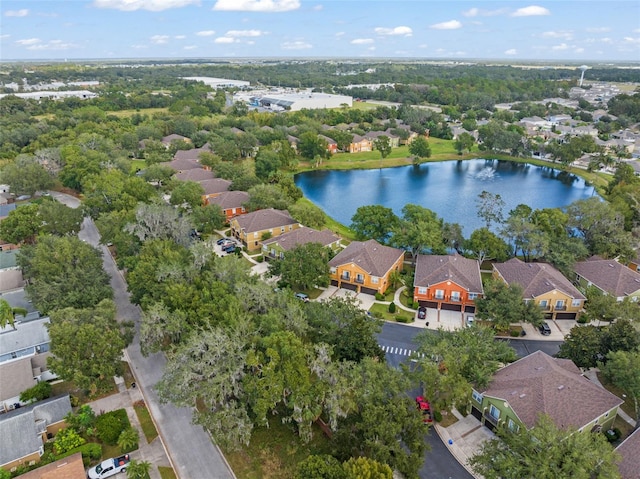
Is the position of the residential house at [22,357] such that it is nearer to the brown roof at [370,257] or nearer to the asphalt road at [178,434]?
the asphalt road at [178,434]

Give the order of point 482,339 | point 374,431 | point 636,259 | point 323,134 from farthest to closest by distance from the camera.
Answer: point 323,134 < point 636,259 < point 482,339 < point 374,431

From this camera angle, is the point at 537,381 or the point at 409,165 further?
the point at 409,165

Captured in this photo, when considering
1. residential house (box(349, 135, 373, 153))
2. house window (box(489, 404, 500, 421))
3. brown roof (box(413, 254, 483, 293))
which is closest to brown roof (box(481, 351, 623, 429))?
house window (box(489, 404, 500, 421))

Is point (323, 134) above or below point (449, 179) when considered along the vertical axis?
above

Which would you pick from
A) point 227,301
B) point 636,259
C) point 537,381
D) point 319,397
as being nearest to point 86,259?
point 227,301

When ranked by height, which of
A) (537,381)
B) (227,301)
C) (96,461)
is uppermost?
(227,301)

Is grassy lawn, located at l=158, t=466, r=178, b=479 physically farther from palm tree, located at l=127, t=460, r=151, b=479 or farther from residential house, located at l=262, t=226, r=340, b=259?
residential house, located at l=262, t=226, r=340, b=259

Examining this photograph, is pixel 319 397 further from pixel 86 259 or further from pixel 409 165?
pixel 409 165

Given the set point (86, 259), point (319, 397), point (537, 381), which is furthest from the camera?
point (86, 259)
